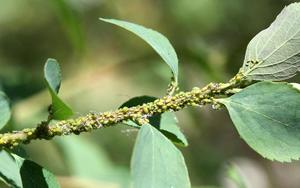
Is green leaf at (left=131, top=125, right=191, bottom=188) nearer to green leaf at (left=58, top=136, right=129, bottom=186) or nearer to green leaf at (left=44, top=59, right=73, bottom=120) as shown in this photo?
green leaf at (left=44, top=59, right=73, bottom=120)

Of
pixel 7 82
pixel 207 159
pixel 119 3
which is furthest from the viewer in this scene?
pixel 119 3

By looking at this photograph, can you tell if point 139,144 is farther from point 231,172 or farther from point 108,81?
point 108,81

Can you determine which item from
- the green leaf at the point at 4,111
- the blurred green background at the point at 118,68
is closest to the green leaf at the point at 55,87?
the green leaf at the point at 4,111

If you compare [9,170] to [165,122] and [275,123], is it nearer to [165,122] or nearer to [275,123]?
[165,122]

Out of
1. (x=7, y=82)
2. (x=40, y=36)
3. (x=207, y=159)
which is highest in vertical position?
(x=40, y=36)

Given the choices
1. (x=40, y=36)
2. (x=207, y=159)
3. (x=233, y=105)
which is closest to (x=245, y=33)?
(x=207, y=159)

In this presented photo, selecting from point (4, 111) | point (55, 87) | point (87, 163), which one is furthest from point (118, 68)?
point (55, 87)
